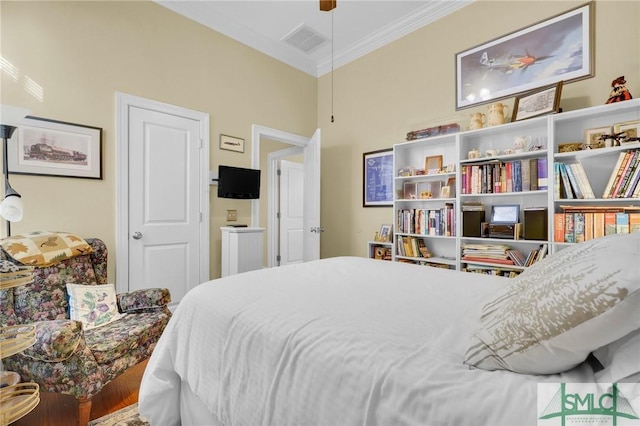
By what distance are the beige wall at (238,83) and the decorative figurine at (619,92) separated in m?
0.16

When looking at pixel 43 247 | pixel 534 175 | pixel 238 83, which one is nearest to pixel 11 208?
pixel 43 247

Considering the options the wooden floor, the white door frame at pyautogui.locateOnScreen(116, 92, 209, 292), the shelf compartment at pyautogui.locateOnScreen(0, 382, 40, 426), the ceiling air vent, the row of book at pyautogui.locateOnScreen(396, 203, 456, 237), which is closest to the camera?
the shelf compartment at pyautogui.locateOnScreen(0, 382, 40, 426)

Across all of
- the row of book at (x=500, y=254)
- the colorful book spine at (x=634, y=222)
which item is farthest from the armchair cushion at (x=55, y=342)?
the colorful book spine at (x=634, y=222)

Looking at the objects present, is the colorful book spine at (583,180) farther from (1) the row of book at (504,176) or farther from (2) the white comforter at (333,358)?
(2) the white comforter at (333,358)

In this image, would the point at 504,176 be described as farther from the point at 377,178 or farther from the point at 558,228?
the point at 377,178

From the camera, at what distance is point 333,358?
0.77 meters

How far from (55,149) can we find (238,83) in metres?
1.93

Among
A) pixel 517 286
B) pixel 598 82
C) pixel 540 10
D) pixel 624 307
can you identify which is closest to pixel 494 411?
pixel 624 307

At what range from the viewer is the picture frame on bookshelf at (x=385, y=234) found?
3.35 meters

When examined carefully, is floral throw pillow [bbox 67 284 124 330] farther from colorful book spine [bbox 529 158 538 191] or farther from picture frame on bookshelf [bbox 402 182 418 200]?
colorful book spine [bbox 529 158 538 191]

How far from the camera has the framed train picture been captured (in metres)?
2.20

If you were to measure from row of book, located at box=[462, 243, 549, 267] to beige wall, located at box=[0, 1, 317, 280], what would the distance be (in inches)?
96.5

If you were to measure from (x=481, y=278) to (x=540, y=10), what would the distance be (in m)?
2.52

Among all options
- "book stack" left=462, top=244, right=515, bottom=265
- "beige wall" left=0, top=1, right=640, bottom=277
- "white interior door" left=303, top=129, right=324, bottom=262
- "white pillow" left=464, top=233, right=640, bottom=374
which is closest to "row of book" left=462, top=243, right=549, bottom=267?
"book stack" left=462, top=244, right=515, bottom=265
